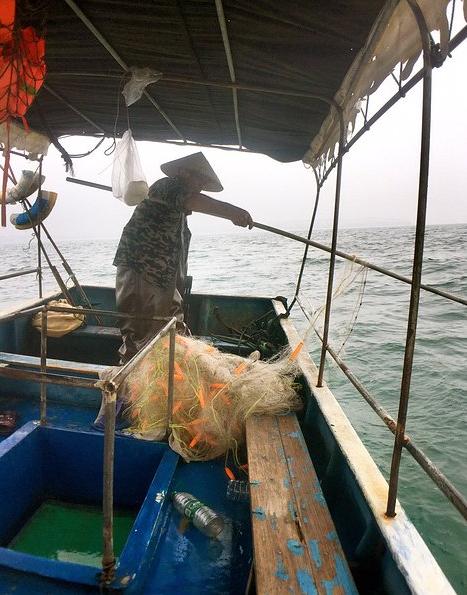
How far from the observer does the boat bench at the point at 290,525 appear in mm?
1643

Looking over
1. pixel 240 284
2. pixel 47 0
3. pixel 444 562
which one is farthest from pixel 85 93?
pixel 240 284

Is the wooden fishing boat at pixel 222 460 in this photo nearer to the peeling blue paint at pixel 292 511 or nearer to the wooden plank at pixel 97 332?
the peeling blue paint at pixel 292 511

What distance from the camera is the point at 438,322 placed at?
1332 centimetres

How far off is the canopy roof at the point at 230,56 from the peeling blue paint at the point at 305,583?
7.84ft

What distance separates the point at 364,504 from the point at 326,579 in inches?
20.1

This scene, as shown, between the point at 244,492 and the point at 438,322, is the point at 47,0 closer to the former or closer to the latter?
the point at 244,492

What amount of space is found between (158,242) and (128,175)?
2.54 ft

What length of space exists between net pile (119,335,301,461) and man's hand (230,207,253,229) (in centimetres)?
143

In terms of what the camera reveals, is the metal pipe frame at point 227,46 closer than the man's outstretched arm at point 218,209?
Yes

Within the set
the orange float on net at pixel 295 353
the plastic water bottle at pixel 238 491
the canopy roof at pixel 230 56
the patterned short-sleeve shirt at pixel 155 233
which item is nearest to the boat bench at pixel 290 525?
the plastic water bottle at pixel 238 491

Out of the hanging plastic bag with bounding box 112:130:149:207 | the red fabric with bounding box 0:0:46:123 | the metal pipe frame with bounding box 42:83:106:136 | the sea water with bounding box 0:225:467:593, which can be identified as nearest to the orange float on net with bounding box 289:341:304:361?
the sea water with bounding box 0:225:467:593

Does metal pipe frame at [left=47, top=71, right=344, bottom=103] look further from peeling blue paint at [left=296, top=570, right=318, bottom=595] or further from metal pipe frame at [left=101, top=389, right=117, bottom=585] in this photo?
peeling blue paint at [left=296, top=570, right=318, bottom=595]

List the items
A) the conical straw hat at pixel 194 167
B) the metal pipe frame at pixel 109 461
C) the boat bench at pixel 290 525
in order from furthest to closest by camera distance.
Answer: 1. the conical straw hat at pixel 194 167
2. the boat bench at pixel 290 525
3. the metal pipe frame at pixel 109 461

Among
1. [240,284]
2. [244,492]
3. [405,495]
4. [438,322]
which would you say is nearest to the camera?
[244,492]
